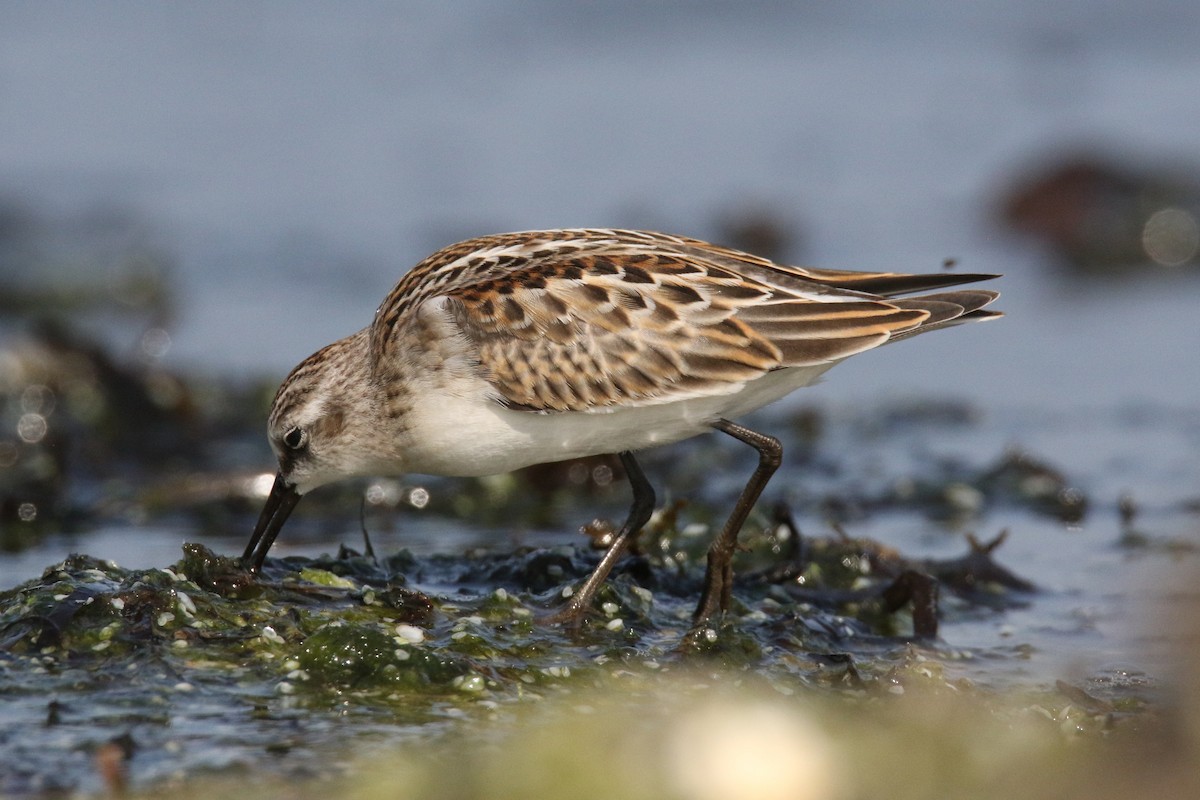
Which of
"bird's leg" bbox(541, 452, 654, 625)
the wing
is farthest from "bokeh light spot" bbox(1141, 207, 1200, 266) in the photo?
"bird's leg" bbox(541, 452, 654, 625)

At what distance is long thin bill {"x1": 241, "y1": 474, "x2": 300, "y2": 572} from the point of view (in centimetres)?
614

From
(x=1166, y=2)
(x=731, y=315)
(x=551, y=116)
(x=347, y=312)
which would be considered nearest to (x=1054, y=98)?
(x=1166, y=2)

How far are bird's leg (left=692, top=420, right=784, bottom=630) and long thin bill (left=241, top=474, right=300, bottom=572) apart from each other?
63.1 inches

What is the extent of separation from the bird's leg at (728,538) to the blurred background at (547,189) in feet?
7.49

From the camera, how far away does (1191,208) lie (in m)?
13.5

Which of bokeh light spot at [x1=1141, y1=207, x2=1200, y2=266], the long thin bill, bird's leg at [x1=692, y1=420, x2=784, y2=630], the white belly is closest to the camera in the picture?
the white belly

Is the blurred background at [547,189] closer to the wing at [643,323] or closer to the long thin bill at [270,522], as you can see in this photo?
→ the long thin bill at [270,522]

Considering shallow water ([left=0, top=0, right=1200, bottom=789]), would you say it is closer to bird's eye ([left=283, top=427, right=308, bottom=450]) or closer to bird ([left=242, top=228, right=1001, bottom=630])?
bird ([left=242, top=228, right=1001, bottom=630])

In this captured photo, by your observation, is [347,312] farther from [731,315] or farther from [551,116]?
[731,315]

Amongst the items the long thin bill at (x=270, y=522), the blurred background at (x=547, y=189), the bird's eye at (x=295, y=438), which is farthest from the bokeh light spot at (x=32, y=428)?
the bird's eye at (x=295, y=438)

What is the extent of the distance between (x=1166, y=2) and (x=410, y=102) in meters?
7.96

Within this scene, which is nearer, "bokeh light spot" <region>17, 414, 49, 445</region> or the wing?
the wing

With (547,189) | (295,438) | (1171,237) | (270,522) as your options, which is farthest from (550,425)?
(1171,237)

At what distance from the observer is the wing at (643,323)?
5.76 metres
